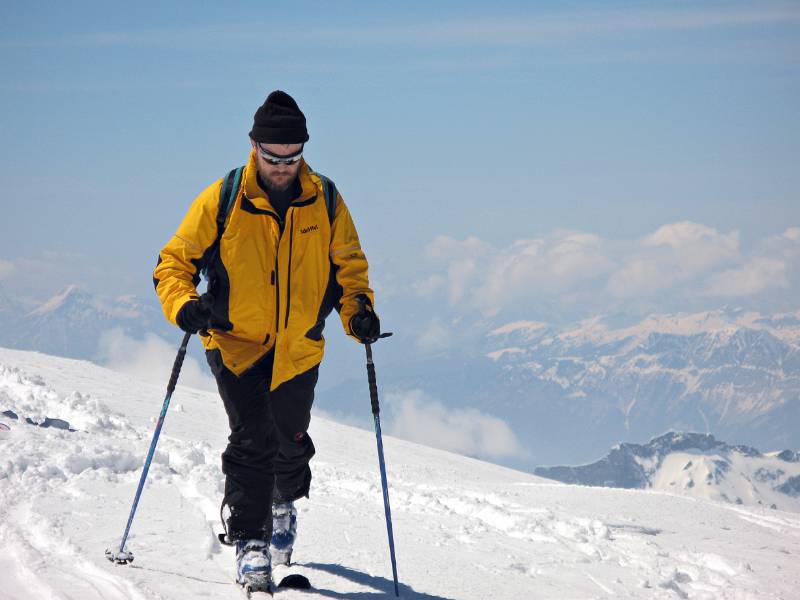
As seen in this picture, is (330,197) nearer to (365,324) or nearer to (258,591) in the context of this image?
(365,324)

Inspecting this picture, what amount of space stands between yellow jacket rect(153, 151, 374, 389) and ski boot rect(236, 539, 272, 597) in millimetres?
887

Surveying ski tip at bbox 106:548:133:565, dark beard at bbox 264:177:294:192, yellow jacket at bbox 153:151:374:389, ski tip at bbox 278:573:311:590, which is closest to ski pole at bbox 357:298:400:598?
yellow jacket at bbox 153:151:374:389

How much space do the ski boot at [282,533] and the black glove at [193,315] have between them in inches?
53.1

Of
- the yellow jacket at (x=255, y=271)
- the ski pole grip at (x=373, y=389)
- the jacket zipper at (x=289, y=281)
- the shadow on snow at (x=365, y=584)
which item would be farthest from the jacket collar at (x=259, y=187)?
the shadow on snow at (x=365, y=584)

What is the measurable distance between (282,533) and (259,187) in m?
2.12

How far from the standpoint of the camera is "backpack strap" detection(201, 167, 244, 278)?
4730mm

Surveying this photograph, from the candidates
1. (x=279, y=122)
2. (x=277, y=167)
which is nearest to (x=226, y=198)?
(x=277, y=167)

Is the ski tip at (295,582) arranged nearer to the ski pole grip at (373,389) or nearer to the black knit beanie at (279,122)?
the ski pole grip at (373,389)

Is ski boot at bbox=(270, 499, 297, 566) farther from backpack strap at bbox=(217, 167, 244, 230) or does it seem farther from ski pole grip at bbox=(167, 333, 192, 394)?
backpack strap at bbox=(217, 167, 244, 230)

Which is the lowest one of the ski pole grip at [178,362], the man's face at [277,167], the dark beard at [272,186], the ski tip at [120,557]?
the ski tip at [120,557]

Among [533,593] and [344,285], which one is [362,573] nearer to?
[533,593]

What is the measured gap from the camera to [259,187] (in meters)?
4.85

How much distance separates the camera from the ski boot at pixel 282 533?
5.27 metres

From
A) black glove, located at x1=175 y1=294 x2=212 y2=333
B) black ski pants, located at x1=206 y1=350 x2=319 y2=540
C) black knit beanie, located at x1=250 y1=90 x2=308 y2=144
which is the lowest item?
black ski pants, located at x1=206 y1=350 x2=319 y2=540
